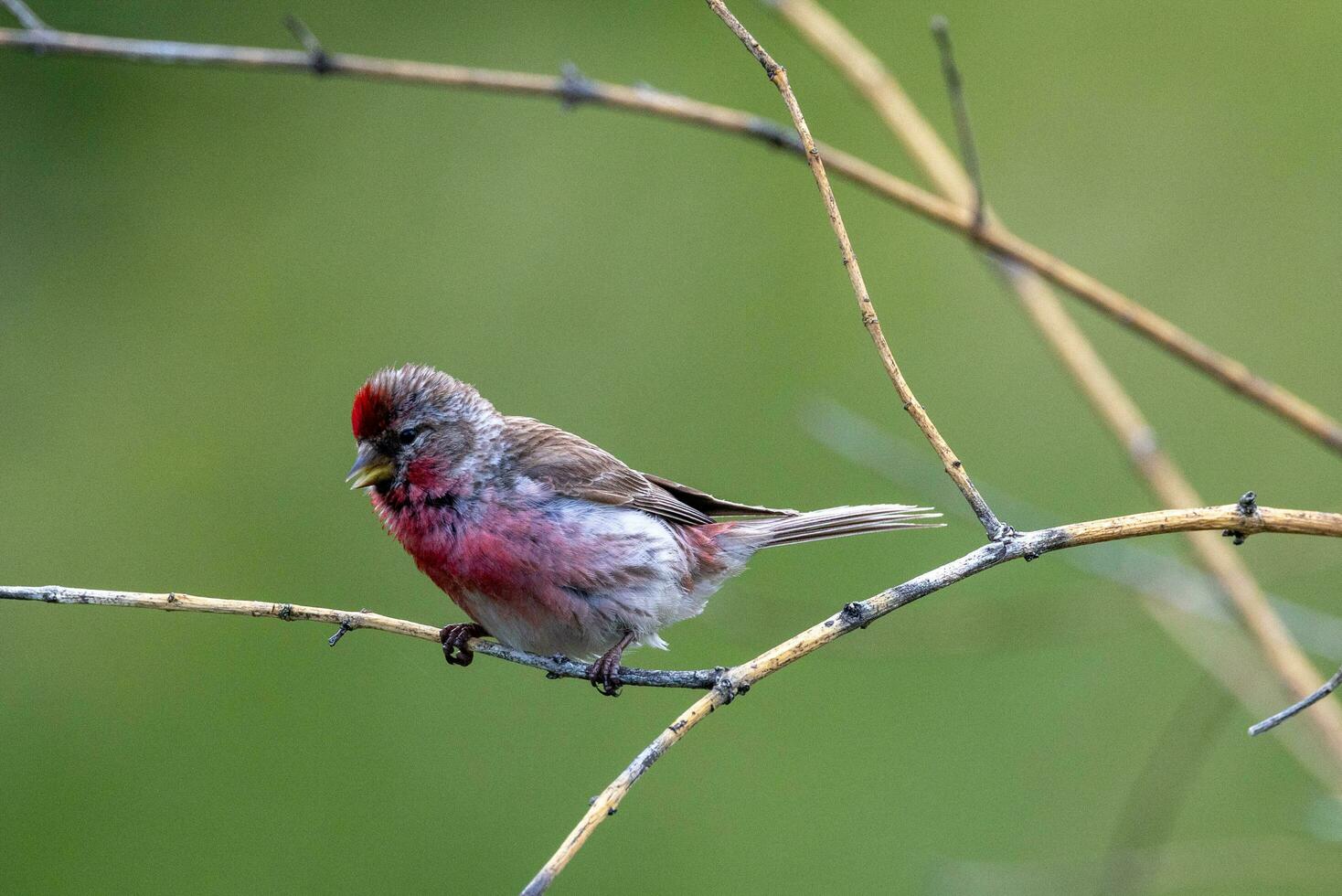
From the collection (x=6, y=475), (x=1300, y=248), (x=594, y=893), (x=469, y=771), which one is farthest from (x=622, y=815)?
(x=1300, y=248)

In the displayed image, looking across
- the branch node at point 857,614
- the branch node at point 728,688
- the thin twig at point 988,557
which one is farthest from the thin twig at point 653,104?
the branch node at point 728,688

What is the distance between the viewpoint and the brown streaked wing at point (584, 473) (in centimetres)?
340

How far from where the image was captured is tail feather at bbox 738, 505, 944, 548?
125 inches

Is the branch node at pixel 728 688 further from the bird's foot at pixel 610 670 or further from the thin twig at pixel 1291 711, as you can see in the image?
the thin twig at pixel 1291 711

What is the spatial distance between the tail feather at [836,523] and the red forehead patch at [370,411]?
1.02 m

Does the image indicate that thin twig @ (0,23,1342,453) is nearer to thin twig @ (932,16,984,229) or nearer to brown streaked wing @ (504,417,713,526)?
thin twig @ (932,16,984,229)

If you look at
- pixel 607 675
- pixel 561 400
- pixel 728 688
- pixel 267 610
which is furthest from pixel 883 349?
pixel 561 400

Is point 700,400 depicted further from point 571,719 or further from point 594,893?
point 594,893

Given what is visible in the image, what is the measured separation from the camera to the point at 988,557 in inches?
82.0

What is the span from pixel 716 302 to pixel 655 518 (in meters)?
3.49

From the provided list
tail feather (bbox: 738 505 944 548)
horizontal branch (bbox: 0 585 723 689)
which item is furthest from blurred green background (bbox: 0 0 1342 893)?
horizontal branch (bbox: 0 585 723 689)

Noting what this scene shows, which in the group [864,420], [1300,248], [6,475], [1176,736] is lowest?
[1176,736]

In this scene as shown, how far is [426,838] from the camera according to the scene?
6.00m

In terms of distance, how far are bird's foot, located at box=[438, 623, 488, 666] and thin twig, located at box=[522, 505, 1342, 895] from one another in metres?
0.89
